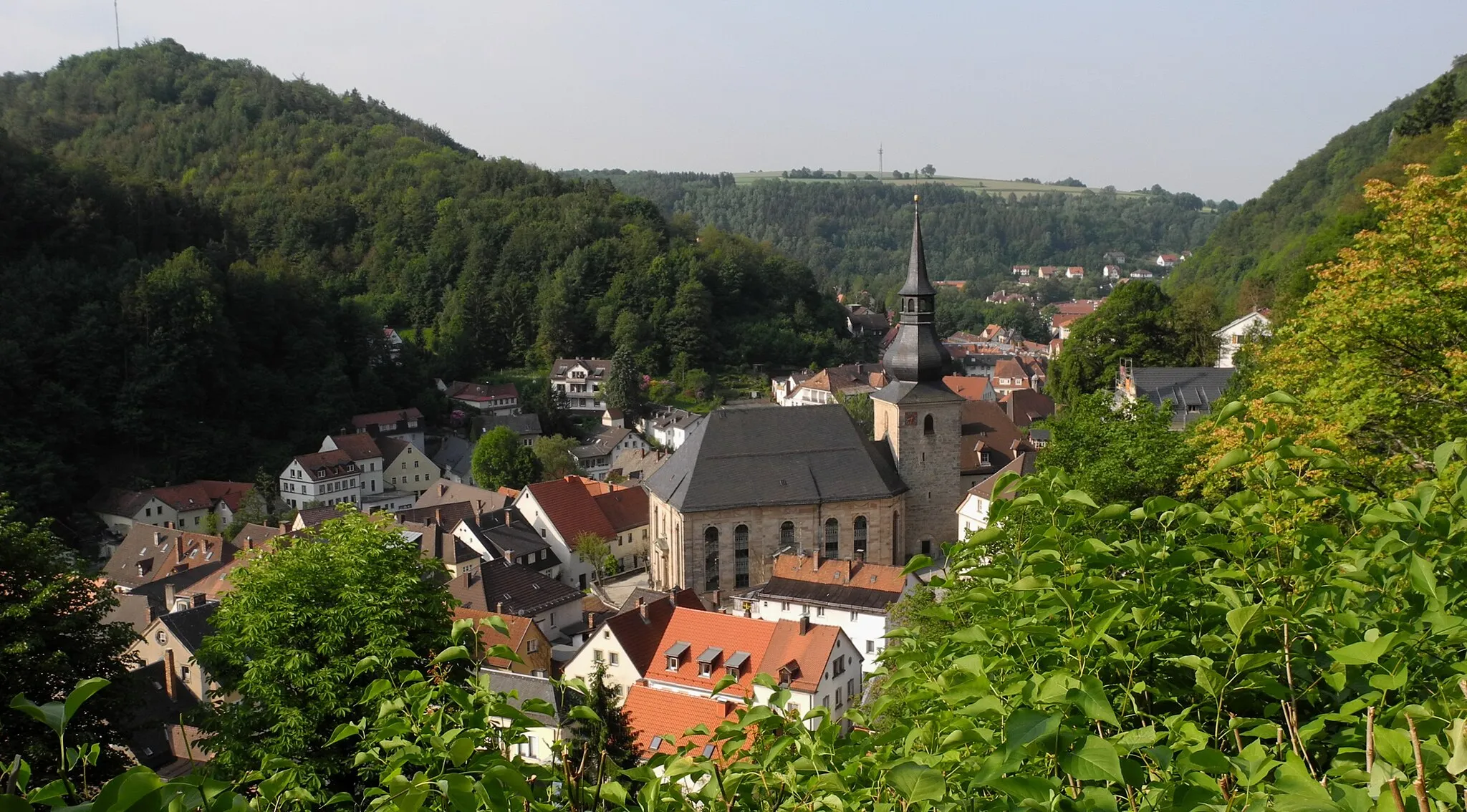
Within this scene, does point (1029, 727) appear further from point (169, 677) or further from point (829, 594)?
point (169, 677)

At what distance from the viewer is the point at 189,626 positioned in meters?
26.1

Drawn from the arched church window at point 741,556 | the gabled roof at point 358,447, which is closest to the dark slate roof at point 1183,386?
the arched church window at point 741,556

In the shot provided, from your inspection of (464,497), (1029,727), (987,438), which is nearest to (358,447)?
(464,497)

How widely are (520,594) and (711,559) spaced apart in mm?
5602

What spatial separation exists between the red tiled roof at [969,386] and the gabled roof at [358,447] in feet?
115

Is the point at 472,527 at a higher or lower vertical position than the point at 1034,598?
lower

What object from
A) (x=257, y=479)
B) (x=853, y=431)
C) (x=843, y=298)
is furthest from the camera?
(x=843, y=298)

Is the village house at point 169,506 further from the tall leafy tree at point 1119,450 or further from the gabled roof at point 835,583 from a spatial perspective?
the tall leafy tree at point 1119,450

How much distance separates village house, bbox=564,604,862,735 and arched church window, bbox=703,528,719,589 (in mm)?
7185

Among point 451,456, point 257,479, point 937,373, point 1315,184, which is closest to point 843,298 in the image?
point 1315,184

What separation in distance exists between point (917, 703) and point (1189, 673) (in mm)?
859

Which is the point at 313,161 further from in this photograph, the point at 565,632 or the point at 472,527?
the point at 565,632

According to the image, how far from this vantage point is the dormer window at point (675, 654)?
2352 centimetres

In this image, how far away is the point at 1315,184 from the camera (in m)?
85.5
